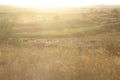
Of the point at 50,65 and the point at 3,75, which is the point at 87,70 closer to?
the point at 50,65

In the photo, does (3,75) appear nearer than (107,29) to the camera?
Yes

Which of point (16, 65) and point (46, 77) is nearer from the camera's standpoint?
point (46, 77)

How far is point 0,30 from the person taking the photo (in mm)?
22969

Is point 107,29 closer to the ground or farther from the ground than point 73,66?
closer to the ground

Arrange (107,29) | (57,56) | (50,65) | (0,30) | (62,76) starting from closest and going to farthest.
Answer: (62,76) → (50,65) → (57,56) → (0,30) → (107,29)

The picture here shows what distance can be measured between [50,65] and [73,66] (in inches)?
25.1

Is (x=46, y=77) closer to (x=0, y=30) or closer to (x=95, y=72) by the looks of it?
(x=95, y=72)

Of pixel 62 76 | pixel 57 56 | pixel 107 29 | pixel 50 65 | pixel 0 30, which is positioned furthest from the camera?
pixel 107 29

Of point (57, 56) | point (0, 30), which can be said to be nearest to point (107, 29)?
point (0, 30)

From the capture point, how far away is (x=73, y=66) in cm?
684

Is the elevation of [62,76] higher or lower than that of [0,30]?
higher

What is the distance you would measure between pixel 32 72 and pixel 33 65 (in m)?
0.42

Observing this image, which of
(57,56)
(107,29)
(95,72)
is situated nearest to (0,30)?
(57,56)

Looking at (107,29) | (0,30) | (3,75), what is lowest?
(107,29)
